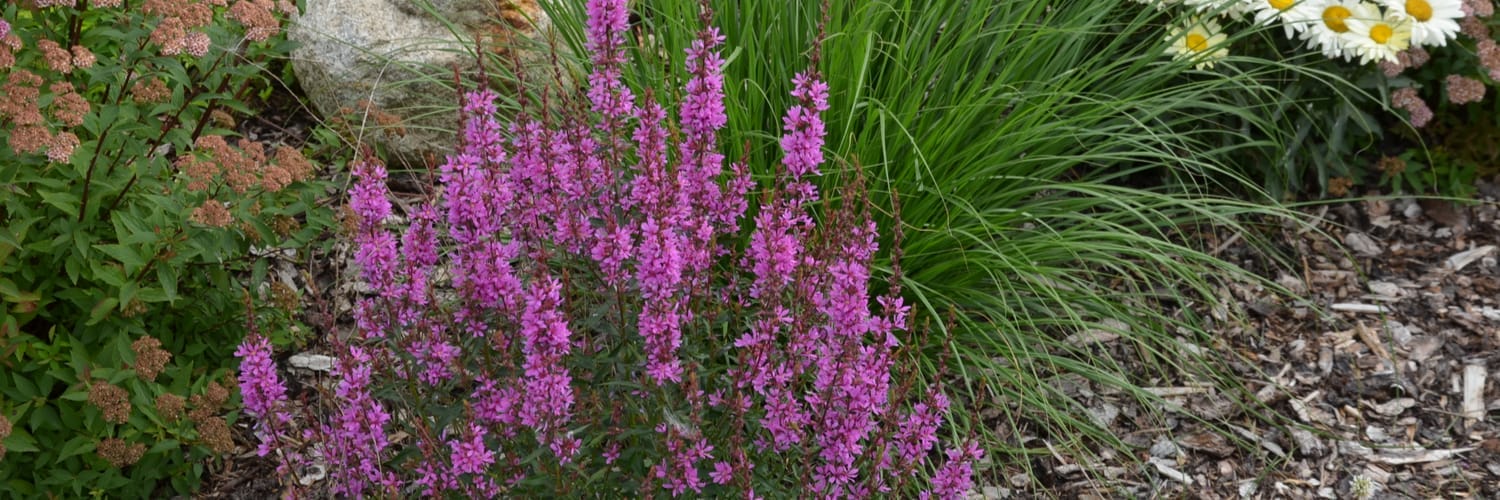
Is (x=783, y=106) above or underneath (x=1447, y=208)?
above

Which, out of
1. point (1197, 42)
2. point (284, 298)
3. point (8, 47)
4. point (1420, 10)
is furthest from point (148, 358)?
point (1420, 10)

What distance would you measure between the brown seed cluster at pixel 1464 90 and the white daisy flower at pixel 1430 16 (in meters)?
0.24

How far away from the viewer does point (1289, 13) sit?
4.07m

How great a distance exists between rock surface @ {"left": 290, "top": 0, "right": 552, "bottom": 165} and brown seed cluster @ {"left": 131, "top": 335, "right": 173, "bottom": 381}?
1544 mm

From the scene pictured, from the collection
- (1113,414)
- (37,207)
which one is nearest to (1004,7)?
(1113,414)

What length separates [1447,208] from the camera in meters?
4.67

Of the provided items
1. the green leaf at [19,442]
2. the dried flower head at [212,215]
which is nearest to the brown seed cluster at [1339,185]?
the dried flower head at [212,215]

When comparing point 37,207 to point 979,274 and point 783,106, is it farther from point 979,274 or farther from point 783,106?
point 979,274

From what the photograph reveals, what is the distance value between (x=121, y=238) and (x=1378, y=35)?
368cm

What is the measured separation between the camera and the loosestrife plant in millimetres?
2230

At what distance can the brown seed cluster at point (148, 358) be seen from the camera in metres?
2.87

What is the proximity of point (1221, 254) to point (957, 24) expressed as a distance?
54.0 inches

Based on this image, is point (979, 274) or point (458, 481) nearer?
point (458, 481)

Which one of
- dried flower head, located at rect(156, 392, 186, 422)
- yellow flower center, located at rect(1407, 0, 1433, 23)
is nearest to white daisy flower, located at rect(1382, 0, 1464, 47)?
yellow flower center, located at rect(1407, 0, 1433, 23)
